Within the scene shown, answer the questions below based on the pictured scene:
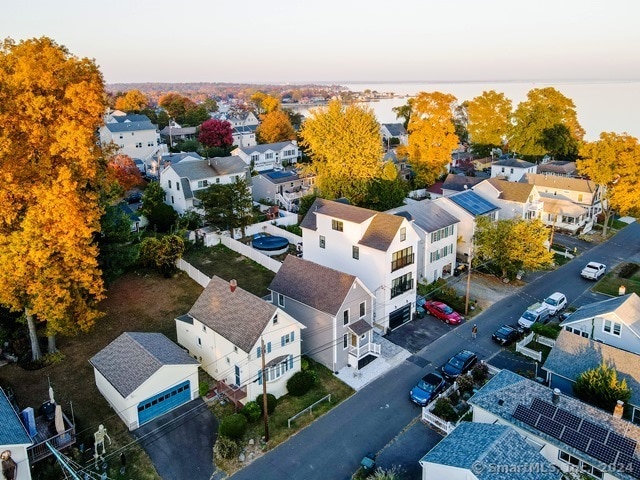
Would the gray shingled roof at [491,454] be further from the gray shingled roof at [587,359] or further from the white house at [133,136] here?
the white house at [133,136]

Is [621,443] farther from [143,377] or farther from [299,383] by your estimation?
[143,377]

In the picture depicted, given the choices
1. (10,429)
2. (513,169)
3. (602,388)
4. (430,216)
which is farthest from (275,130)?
(10,429)

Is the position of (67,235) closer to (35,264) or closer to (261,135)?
(35,264)

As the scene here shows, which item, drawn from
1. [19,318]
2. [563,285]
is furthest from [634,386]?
[19,318]

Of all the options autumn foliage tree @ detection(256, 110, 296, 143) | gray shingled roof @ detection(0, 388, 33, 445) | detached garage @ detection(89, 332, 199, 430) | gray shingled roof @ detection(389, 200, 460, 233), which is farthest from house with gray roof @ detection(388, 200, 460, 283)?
autumn foliage tree @ detection(256, 110, 296, 143)

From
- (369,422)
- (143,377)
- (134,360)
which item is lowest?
(369,422)

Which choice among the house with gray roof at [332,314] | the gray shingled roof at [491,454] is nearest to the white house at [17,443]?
the house with gray roof at [332,314]
